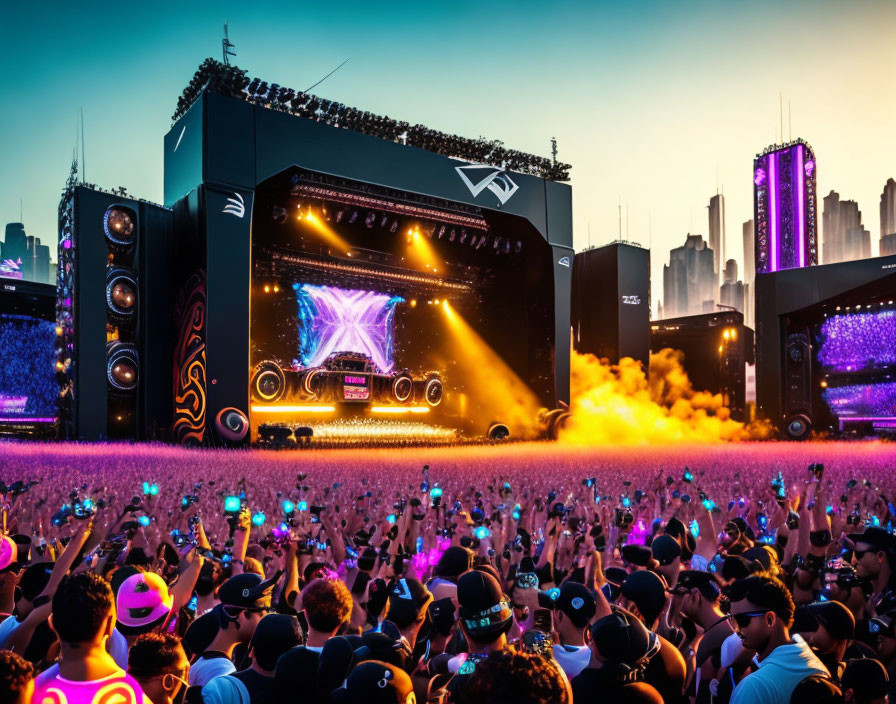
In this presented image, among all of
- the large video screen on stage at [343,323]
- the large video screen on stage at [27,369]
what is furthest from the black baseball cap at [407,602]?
the large video screen on stage at [27,369]

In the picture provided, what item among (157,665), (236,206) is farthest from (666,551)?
(236,206)

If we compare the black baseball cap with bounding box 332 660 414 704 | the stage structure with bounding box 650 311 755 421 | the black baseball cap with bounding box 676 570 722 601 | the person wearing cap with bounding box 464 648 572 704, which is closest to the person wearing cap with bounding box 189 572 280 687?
the black baseball cap with bounding box 332 660 414 704

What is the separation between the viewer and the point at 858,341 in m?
31.5

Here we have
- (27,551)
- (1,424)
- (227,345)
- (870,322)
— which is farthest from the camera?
(870,322)

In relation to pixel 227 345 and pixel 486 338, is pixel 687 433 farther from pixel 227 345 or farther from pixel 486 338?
pixel 227 345

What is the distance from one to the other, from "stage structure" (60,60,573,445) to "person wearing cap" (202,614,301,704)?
18.5 metres

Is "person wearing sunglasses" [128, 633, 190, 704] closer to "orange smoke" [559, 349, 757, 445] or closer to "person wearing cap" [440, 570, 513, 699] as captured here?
"person wearing cap" [440, 570, 513, 699]

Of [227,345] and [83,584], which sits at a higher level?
[227,345]

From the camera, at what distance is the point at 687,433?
110 feet

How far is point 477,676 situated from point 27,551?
451 centimetres

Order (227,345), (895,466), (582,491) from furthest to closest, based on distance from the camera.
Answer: (227,345)
(895,466)
(582,491)

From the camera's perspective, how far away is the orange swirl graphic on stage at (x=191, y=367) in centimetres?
2095

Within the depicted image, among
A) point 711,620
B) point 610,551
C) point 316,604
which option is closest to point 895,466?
point 610,551

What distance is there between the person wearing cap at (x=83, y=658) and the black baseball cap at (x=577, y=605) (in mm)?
1779
